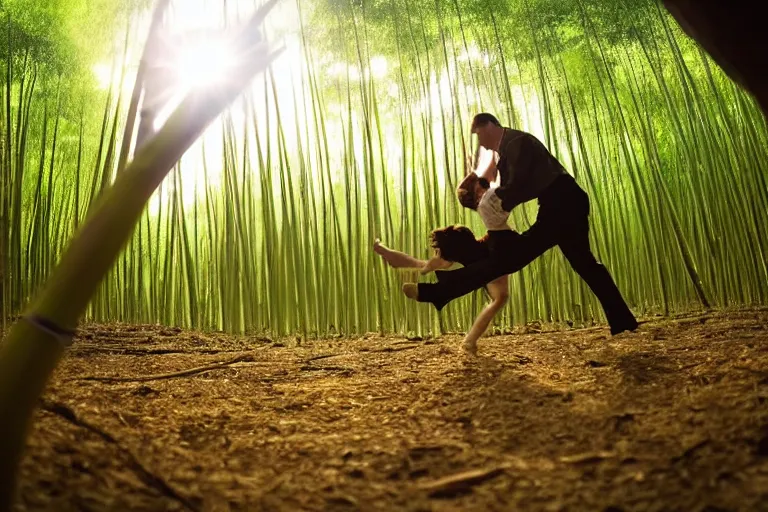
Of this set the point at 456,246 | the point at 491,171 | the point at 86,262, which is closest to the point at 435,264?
the point at 456,246

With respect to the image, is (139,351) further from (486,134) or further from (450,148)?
(450,148)

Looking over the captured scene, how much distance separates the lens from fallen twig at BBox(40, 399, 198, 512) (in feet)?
2.28

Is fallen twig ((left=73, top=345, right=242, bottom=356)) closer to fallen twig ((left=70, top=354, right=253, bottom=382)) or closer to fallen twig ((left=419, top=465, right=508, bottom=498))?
fallen twig ((left=70, top=354, right=253, bottom=382))

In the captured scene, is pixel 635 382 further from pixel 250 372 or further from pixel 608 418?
pixel 250 372

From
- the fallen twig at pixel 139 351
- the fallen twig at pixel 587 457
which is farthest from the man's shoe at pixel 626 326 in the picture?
the fallen twig at pixel 139 351

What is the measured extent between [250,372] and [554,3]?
3.02m

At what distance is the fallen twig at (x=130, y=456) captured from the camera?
70 centimetres

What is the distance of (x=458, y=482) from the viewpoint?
75 cm

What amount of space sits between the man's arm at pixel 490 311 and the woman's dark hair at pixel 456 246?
18cm

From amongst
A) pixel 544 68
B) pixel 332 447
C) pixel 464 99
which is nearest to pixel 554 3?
pixel 544 68

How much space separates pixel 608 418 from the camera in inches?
37.9

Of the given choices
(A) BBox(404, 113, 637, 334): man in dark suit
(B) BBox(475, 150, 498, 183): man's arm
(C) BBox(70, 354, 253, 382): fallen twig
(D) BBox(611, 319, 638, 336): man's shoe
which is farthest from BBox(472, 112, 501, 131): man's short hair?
(C) BBox(70, 354, 253, 382): fallen twig

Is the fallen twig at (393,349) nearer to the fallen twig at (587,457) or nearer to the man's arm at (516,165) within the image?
the man's arm at (516,165)

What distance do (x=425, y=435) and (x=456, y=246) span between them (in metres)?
0.93
